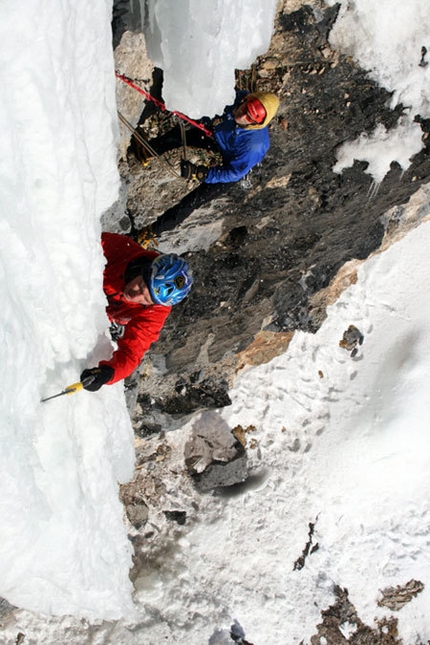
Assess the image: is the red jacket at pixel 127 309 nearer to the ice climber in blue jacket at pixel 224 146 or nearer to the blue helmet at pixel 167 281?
the blue helmet at pixel 167 281

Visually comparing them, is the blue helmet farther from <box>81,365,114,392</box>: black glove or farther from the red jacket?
<box>81,365,114,392</box>: black glove

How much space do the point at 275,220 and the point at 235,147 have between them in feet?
3.20

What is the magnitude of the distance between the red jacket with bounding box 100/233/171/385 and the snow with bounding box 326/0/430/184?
7.49 ft

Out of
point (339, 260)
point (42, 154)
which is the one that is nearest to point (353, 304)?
point (339, 260)

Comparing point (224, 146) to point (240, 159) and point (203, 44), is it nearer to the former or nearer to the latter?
point (240, 159)

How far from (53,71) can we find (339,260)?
13.6ft

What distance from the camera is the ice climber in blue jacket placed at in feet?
13.5

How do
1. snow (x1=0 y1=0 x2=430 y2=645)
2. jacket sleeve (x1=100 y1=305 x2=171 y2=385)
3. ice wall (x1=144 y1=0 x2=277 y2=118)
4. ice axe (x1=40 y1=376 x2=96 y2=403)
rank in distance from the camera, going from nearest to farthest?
snow (x1=0 y1=0 x2=430 y2=645)
ice axe (x1=40 y1=376 x2=96 y2=403)
ice wall (x1=144 y1=0 x2=277 y2=118)
jacket sleeve (x1=100 y1=305 x2=171 y2=385)

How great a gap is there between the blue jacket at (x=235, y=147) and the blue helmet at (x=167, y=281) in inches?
50.0

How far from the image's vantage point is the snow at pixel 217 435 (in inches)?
105

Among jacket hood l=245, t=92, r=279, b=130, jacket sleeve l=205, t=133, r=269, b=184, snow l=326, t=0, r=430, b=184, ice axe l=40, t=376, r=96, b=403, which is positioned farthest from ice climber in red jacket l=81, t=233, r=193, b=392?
snow l=326, t=0, r=430, b=184

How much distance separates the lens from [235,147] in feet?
14.5

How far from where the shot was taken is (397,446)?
6254 mm

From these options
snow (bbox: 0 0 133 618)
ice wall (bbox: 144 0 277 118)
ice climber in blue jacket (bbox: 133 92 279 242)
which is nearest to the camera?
snow (bbox: 0 0 133 618)
